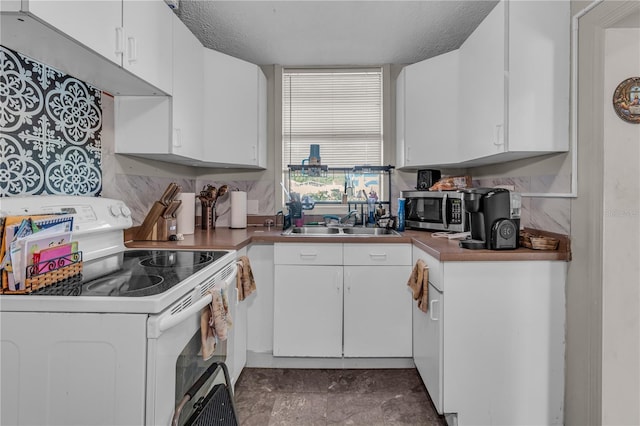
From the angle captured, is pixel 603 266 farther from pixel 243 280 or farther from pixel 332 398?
pixel 243 280

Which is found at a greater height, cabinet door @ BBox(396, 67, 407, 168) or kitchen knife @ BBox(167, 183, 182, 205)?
cabinet door @ BBox(396, 67, 407, 168)

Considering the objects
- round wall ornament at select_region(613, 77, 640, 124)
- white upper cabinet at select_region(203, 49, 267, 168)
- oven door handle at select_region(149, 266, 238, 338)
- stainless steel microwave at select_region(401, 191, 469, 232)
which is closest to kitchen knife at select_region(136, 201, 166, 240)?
white upper cabinet at select_region(203, 49, 267, 168)

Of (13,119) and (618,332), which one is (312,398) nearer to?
(618,332)

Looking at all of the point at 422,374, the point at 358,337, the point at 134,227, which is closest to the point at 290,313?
the point at 358,337

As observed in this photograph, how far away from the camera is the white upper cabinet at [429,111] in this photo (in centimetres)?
228

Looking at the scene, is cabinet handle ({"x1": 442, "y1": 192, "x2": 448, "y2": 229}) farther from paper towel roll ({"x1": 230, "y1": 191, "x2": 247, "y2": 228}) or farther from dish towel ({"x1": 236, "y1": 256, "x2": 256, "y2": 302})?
paper towel roll ({"x1": 230, "y1": 191, "x2": 247, "y2": 228})

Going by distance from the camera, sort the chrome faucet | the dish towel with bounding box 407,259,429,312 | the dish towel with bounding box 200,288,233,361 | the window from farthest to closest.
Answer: the window, the chrome faucet, the dish towel with bounding box 407,259,429,312, the dish towel with bounding box 200,288,233,361

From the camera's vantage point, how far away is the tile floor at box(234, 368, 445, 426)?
5.81 ft

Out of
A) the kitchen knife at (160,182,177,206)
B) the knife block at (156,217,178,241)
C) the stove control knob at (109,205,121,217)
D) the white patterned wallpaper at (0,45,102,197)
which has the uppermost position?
the white patterned wallpaper at (0,45,102,197)

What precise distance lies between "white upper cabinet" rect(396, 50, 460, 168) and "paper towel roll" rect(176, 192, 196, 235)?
161cm

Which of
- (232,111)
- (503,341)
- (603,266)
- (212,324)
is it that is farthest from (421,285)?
(232,111)

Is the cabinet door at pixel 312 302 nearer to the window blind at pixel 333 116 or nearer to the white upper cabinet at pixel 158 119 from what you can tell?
the white upper cabinet at pixel 158 119

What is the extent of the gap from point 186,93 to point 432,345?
2.01 m

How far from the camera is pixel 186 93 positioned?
6.55 ft
